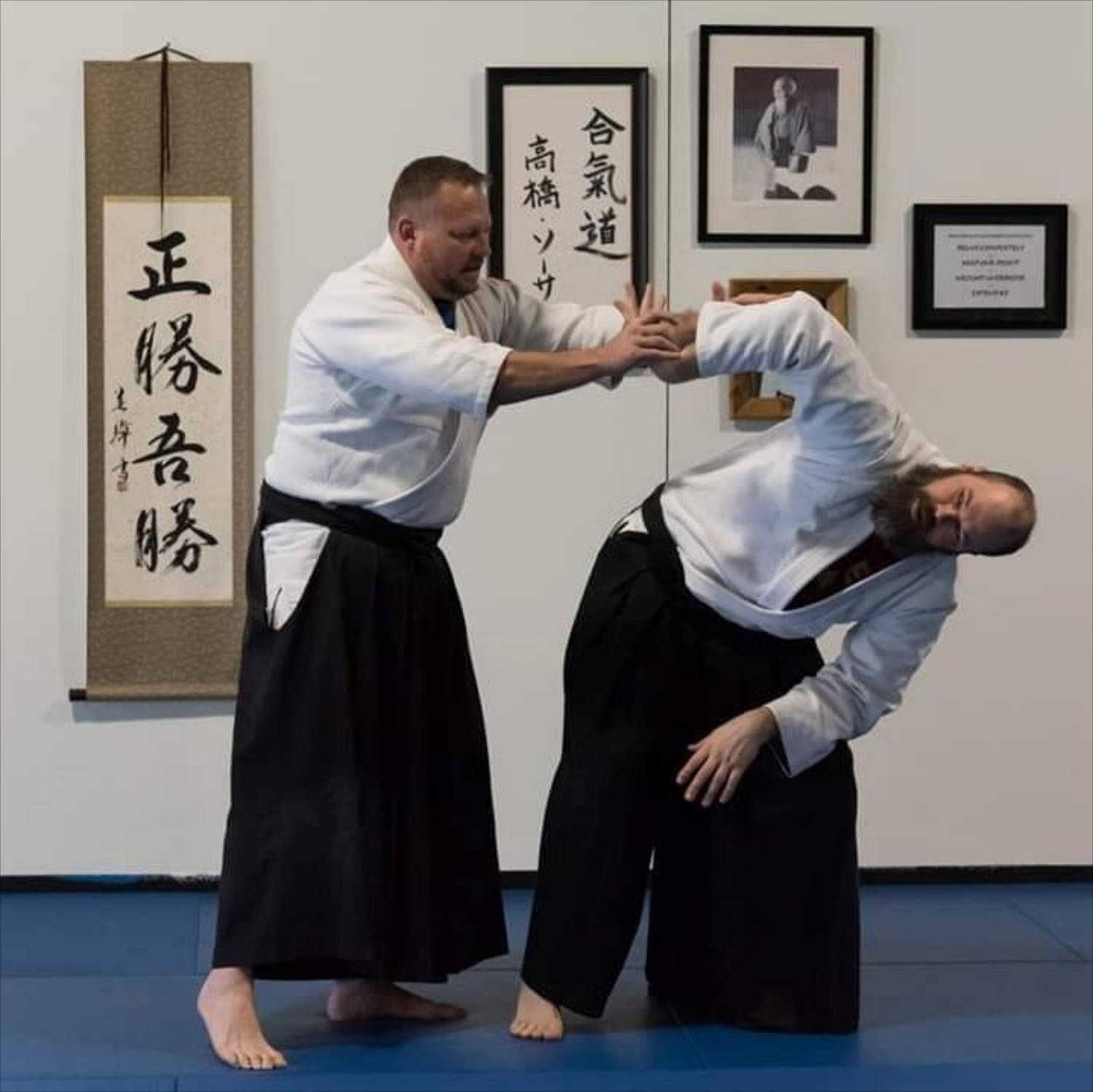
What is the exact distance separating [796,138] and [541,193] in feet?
1.96

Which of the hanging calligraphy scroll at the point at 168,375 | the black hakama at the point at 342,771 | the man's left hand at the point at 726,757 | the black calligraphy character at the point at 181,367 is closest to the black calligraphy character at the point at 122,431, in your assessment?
the hanging calligraphy scroll at the point at 168,375

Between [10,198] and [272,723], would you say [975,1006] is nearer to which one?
[272,723]

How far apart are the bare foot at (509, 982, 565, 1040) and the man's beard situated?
955 mm

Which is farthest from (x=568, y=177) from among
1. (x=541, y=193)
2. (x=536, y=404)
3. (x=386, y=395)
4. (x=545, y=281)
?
(x=386, y=395)

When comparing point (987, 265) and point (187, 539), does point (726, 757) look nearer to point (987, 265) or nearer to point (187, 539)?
point (187, 539)

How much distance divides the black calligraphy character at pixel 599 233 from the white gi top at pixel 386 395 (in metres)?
1.03

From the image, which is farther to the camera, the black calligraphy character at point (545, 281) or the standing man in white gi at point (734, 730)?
the black calligraphy character at point (545, 281)

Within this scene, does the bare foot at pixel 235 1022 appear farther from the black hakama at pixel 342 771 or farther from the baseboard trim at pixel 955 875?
the baseboard trim at pixel 955 875

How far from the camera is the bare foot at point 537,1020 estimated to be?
304 cm

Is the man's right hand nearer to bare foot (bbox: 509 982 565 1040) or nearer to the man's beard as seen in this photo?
the man's beard

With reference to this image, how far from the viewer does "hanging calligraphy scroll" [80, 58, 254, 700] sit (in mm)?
4078

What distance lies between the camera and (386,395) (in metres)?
2.88

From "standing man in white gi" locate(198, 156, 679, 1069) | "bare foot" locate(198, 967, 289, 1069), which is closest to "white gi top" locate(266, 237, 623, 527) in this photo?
"standing man in white gi" locate(198, 156, 679, 1069)

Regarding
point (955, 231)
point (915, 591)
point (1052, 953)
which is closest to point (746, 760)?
point (915, 591)
